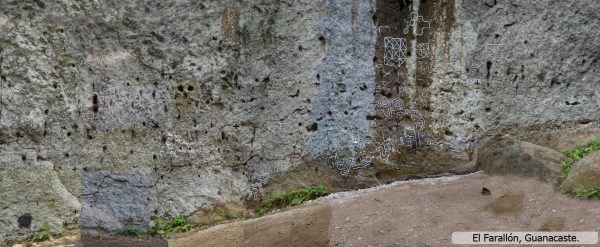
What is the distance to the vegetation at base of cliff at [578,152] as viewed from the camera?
6.51m

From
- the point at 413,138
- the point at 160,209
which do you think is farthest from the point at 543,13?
the point at 160,209

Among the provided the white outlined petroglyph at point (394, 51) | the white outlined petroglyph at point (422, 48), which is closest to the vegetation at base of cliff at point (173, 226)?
the white outlined petroglyph at point (394, 51)

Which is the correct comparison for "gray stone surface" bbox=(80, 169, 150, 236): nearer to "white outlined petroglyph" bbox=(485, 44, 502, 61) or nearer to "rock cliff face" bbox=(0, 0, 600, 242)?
"rock cliff face" bbox=(0, 0, 600, 242)

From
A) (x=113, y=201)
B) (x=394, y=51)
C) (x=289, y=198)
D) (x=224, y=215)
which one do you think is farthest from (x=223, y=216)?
(x=394, y=51)

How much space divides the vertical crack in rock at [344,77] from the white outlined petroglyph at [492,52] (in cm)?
128

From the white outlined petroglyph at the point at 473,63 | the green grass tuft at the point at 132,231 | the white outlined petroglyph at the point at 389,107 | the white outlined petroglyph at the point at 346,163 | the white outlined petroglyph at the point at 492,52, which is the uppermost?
the white outlined petroglyph at the point at 492,52

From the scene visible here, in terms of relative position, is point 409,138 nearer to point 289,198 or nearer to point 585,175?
point 289,198

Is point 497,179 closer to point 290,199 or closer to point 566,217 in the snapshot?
point 566,217

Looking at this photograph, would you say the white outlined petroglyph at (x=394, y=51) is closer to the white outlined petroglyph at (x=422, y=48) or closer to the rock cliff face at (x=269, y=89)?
the rock cliff face at (x=269, y=89)

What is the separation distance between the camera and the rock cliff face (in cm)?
762

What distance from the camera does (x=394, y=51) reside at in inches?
315

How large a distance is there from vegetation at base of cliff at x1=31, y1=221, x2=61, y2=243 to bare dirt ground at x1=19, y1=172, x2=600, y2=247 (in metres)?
1.27

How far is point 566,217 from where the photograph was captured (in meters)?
5.44

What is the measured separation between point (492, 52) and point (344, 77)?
169 centimetres
